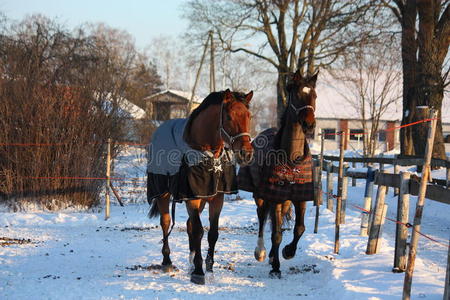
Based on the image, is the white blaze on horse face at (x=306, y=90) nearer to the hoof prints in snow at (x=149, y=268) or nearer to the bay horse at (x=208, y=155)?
the bay horse at (x=208, y=155)

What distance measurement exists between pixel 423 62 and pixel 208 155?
1347 centimetres

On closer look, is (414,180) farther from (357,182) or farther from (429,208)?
Result: (357,182)

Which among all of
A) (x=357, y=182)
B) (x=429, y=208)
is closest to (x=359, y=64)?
(x=357, y=182)

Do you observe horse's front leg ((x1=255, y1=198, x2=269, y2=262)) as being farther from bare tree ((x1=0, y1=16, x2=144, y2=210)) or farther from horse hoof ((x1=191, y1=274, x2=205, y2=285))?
bare tree ((x1=0, y1=16, x2=144, y2=210))

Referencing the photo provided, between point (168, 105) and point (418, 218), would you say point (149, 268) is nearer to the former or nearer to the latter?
point (418, 218)

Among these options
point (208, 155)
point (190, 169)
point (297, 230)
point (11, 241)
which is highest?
point (208, 155)

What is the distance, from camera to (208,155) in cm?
604

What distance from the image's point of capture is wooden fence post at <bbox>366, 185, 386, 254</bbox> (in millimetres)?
6531

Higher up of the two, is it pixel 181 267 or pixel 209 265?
pixel 209 265

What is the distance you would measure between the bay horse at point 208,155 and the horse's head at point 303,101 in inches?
27.0

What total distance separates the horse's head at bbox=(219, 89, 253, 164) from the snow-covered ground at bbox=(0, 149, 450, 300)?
1534 millimetres

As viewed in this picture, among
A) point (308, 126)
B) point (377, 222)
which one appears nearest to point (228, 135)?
point (308, 126)

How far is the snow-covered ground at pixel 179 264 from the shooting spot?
5.25 meters

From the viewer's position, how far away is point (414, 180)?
18.3 feet
